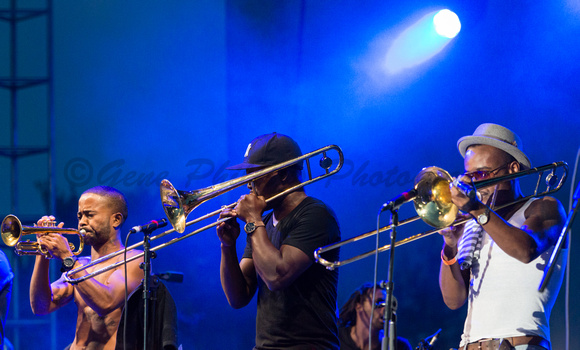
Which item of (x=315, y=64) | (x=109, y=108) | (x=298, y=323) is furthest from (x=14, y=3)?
(x=298, y=323)

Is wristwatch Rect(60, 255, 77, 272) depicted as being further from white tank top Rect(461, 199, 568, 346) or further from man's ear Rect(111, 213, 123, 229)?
white tank top Rect(461, 199, 568, 346)

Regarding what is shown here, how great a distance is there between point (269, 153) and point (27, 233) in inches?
80.1

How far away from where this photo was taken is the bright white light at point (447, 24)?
603 cm

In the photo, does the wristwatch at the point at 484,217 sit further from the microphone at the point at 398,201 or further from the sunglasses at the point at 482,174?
the sunglasses at the point at 482,174

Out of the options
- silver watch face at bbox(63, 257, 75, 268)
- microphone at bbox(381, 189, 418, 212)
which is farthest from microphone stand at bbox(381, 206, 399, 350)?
silver watch face at bbox(63, 257, 75, 268)

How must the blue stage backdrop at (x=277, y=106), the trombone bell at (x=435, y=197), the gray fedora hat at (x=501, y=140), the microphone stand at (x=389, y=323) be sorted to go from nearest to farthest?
the microphone stand at (x=389, y=323)
the trombone bell at (x=435, y=197)
the gray fedora hat at (x=501, y=140)
the blue stage backdrop at (x=277, y=106)

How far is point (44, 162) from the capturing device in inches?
235

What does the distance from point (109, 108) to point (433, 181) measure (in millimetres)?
4068

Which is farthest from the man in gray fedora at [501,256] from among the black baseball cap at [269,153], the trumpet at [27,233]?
the trumpet at [27,233]

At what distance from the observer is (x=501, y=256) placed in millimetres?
3150

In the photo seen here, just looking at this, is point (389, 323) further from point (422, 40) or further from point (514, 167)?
point (422, 40)

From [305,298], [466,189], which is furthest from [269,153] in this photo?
[466,189]

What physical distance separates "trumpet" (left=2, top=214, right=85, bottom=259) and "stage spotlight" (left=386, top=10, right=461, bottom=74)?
3.28m

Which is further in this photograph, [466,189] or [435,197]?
[435,197]
